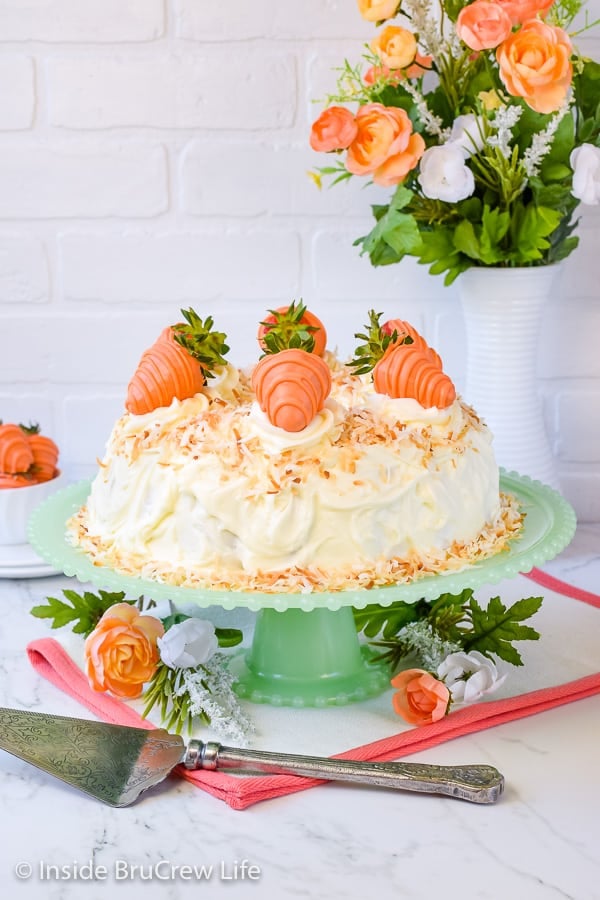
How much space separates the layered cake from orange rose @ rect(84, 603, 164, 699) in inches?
3.9

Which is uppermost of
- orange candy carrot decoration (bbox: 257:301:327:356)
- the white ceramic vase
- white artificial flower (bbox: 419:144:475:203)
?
white artificial flower (bbox: 419:144:475:203)

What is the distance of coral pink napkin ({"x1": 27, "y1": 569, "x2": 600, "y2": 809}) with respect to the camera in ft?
3.71

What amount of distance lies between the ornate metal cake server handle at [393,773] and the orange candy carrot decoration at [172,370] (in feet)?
1.27

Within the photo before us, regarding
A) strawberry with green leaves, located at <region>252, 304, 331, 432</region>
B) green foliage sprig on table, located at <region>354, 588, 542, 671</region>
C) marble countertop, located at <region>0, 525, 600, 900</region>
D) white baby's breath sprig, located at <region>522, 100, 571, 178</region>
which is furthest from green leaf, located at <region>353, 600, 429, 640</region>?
white baby's breath sprig, located at <region>522, 100, 571, 178</region>

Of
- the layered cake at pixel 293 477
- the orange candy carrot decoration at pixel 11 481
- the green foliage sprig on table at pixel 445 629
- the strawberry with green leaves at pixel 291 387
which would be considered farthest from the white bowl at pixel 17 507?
the strawberry with green leaves at pixel 291 387

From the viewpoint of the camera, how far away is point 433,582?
1.18 meters

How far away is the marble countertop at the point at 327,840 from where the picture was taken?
996 millimetres

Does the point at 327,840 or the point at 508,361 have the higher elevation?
the point at 508,361

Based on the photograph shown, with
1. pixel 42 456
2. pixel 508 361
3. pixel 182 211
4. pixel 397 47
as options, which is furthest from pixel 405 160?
pixel 42 456

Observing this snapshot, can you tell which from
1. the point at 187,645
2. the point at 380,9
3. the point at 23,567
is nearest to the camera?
the point at 187,645

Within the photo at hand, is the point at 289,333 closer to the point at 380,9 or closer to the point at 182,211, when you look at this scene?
the point at 380,9

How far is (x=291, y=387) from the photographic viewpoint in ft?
3.88

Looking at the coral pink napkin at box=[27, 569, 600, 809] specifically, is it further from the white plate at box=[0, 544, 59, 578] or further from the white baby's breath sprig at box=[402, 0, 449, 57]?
the white baby's breath sprig at box=[402, 0, 449, 57]

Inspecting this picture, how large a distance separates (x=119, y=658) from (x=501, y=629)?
1.43 ft
